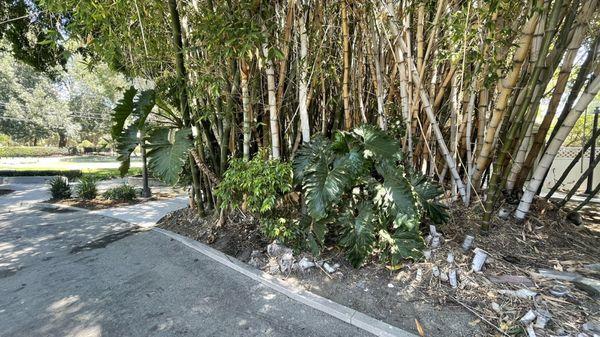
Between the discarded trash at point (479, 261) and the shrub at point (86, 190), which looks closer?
the discarded trash at point (479, 261)

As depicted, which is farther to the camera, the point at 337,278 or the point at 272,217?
the point at 272,217

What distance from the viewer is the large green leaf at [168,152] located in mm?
2566

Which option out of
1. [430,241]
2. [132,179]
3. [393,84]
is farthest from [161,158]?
[132,179]

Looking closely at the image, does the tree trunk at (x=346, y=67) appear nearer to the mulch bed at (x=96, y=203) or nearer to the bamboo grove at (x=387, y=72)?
the bamboo grove at (x=387, y=72)

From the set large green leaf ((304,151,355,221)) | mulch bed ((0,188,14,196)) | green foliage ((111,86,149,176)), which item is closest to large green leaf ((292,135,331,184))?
large green leaf ((304,151,355,221))

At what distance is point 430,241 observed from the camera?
2238 millimetres

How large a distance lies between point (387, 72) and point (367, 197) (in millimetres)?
1293

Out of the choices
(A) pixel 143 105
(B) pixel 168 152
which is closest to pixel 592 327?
(B) pixel 168 152

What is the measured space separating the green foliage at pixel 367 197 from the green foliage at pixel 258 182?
0.20 metres

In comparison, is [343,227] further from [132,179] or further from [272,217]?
[132,179]

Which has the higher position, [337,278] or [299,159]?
[299,159]

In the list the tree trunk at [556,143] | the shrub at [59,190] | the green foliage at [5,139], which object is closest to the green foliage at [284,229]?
the tree trunk at [556,143]

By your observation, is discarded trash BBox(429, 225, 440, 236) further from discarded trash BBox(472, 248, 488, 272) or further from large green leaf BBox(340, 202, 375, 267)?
large green leaf BBox(340, 202, 375, 267)

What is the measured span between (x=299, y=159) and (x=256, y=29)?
1.10m
